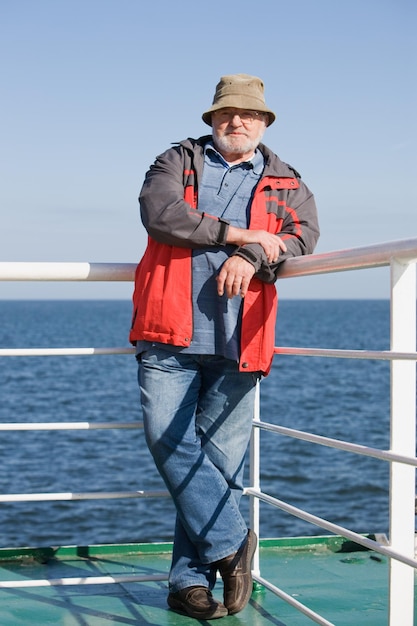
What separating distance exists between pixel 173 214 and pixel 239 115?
1.44ft

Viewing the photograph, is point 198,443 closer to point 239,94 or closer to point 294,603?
point 294,603

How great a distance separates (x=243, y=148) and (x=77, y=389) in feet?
94.4

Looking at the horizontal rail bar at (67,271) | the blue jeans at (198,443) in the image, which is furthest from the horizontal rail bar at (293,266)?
the blue jeans at (198,443)

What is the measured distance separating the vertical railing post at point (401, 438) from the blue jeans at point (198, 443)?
748mm

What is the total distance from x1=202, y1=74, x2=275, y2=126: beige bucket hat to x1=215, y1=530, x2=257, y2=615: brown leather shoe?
1.36 meters

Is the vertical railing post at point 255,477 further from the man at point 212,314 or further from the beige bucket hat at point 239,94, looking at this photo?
the beige bucket hat at point 239,94

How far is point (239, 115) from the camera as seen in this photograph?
116 inches

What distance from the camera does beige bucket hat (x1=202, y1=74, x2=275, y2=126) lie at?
2891 millimetres

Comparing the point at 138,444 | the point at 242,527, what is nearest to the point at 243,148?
the point at 242,527

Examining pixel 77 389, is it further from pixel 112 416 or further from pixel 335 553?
pixel 335 553

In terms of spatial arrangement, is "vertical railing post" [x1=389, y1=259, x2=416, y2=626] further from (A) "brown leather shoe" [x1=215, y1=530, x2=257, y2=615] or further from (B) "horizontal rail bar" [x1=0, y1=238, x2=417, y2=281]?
(A) "brown leather shoe" [x1=215, y1=530, x2=257, y2=615]

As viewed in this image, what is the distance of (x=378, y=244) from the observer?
7.47 ft

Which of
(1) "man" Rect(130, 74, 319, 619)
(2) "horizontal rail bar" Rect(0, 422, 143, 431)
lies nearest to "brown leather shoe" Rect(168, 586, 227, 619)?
(1) "man" Rect(130, 74, 319, 619)

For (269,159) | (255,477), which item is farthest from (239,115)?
(255,477)
